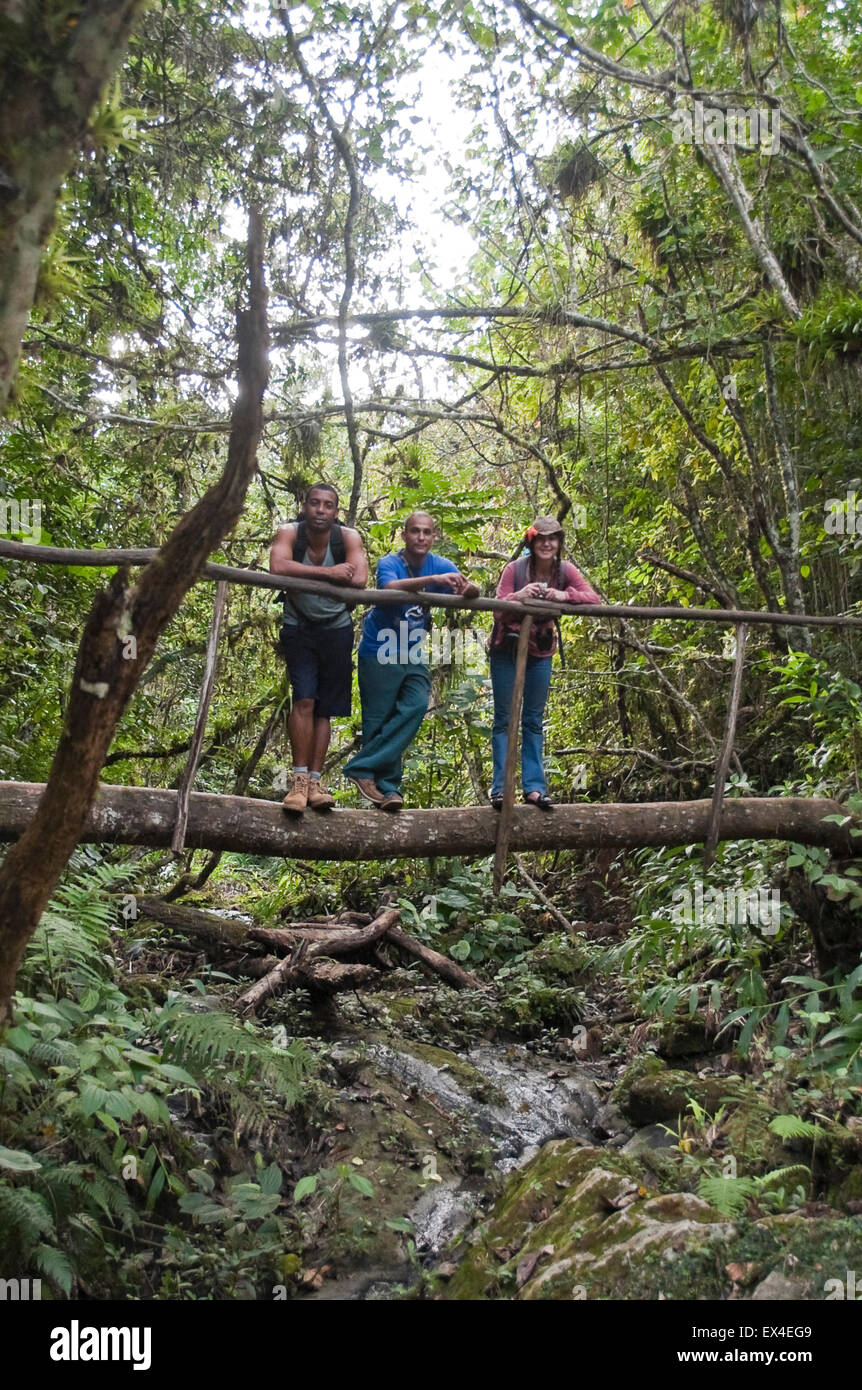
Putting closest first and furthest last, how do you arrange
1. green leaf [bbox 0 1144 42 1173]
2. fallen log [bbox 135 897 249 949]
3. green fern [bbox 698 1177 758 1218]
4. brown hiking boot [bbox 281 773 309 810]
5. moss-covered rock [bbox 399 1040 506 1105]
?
green leaf [bbox 0 1144 42 1173] → green fern [bbox 698 1177 758 1218] → brown hiking boot [bbox 281 773 309 810] → moss-covered rock [bbox 399 1040 506 1105] → fallen log [bbox 135 897 249 949]

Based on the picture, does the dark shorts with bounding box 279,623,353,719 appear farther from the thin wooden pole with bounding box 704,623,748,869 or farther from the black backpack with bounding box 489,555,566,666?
the thin wooden pole with bounding box 704,623,748,869

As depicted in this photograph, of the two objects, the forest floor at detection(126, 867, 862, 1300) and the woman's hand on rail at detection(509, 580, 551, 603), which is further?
the woman's hand on rail at detection(509, 580, 551, 603)

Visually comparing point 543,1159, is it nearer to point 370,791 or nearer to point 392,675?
point 370,791

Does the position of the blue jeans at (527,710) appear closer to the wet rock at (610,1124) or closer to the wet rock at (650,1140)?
the wet rock at (650,1140)

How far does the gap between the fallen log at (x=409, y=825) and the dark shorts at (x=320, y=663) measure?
619 millimetres

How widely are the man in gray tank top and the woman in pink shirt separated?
3.06 feet

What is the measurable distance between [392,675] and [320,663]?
43cm

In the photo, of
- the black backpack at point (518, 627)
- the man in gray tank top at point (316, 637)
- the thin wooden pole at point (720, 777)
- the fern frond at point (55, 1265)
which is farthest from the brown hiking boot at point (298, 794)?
the thin wooden pole at point (720, 777)

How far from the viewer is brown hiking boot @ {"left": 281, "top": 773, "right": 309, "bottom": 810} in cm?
454

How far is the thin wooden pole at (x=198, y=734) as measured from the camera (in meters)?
4.12

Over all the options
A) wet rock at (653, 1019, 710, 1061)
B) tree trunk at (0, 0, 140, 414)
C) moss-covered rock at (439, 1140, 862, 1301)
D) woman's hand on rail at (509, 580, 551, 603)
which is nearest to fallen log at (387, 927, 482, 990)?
wet rock at (653, 1019, 710, 1061)

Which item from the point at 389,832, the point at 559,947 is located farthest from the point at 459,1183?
the point at 559,947

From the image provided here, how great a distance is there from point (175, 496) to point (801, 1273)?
7.01 metres
